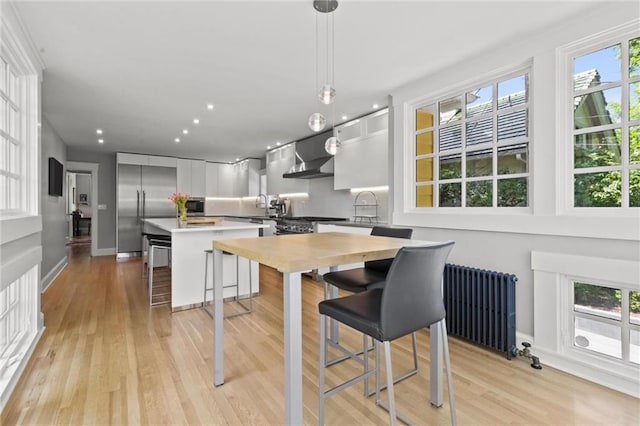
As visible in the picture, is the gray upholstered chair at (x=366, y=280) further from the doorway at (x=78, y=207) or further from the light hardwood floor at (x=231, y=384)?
the doorway at (x=78, y=207)

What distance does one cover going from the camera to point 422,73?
3072 mm

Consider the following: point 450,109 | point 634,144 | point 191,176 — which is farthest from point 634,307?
point 191,176

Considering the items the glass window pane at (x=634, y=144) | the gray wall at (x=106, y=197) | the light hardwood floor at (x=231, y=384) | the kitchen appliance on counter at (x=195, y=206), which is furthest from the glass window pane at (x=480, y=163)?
the gray wall at (x=106, y=197)

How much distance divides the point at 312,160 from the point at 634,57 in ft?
13.4

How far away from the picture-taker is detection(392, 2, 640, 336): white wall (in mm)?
2051

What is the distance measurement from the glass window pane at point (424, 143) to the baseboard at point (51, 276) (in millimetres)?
4610

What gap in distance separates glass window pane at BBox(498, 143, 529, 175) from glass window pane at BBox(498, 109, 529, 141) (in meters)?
0.09

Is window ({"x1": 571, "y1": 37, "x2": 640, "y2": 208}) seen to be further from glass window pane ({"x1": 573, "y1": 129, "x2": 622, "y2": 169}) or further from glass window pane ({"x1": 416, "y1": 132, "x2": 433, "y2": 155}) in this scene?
glass window pane ({"x1": 416, "y1": 132, "x2": 433, "y2": 155})

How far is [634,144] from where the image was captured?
6.68 ft

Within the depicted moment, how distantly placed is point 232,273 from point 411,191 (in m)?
2.31

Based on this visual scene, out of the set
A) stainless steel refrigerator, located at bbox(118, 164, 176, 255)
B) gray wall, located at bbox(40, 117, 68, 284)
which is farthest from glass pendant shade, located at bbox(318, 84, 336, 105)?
stainless steel refrigerator, located at bbox(118, 164, 176, 255)

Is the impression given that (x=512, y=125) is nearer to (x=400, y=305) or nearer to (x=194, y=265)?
(x=400, y=305)

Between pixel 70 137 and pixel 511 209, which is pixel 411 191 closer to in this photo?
pixel 511 209

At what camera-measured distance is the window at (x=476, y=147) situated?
2617 mm
